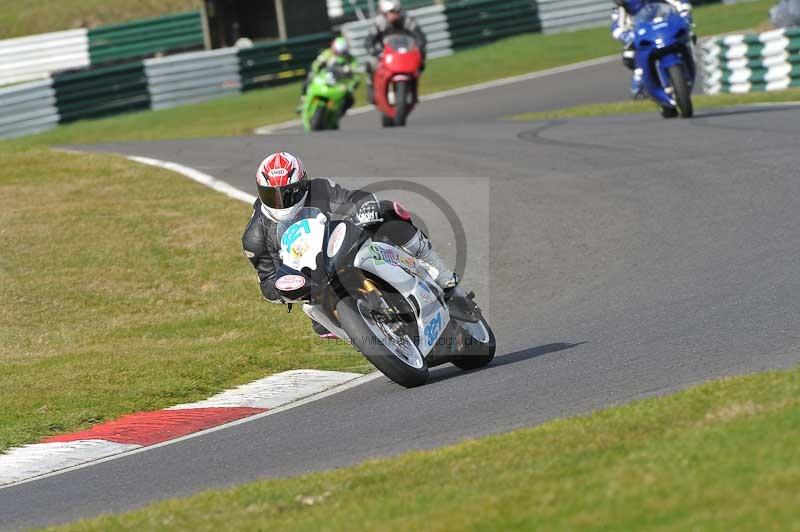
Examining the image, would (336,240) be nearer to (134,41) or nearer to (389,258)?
(389,258)

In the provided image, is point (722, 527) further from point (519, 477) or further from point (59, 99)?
point (59, 99)

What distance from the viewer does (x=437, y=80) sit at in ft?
102

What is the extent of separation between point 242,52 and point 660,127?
54.4ft

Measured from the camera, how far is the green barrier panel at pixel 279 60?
3198 cm

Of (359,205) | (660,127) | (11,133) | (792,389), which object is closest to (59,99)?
(11,133)

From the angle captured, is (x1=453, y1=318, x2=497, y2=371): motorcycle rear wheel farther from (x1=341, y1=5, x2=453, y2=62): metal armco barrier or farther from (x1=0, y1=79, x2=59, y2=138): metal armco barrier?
(x1=341, y1=5, x2=453, y2=62): metal armco barrier

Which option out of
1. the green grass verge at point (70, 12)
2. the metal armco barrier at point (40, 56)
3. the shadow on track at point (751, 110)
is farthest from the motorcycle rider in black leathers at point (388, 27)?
the green grass verge at point (70, 12)

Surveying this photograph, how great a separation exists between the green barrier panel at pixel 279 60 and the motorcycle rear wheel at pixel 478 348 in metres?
23.7

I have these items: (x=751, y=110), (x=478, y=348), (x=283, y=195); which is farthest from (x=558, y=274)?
(x=751, y=110)

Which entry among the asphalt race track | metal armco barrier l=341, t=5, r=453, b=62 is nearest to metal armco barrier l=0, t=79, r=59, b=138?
metal armco barrier l=341, t=5, r=453, b=62

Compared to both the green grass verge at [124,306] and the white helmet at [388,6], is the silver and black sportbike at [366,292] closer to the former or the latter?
the green grass verge at [124,306]

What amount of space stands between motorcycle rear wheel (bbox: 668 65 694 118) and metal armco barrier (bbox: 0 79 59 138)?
53.8ft

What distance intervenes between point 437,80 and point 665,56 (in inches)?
553

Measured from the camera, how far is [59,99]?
29891 millimetres
